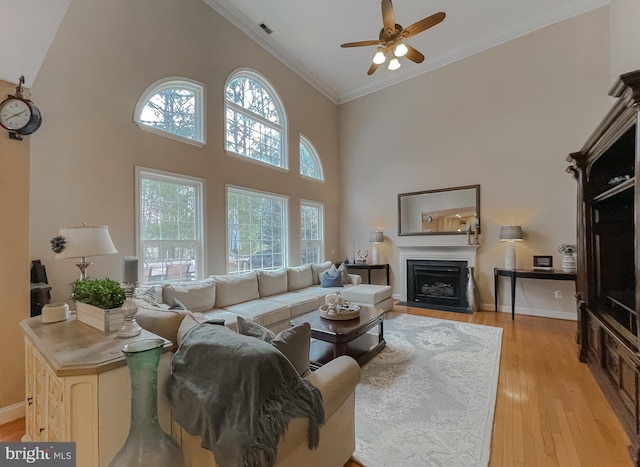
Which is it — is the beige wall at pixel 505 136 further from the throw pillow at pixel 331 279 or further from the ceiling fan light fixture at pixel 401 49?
the ceiling fan light fixture at pixel 401 49

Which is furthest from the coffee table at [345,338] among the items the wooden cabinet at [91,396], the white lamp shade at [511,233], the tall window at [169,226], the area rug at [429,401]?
the white lamp shade at [511,233]

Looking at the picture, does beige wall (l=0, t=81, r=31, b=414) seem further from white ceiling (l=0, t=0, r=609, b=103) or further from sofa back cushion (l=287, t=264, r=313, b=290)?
white ceiling (l=0, t=0, r=609, b=103)

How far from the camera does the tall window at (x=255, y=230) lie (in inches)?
180

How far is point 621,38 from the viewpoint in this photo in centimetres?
374

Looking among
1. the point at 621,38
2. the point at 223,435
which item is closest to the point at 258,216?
the point at 223,435

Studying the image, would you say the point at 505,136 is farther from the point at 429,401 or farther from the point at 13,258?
the point at 13,258

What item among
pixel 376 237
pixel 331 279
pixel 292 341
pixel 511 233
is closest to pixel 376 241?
pixel 376 237

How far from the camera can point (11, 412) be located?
2.12 metres

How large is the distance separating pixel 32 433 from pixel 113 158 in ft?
8.46

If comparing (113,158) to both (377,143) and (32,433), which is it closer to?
(32,433)

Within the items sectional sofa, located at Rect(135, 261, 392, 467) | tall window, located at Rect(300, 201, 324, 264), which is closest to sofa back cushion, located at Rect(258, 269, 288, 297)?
sectional sofa, located at Rect(135, 261, 392, 467)

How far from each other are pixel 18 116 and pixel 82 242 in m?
1.06

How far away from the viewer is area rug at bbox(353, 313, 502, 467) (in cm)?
175

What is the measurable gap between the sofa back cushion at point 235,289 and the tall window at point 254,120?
207 cm
